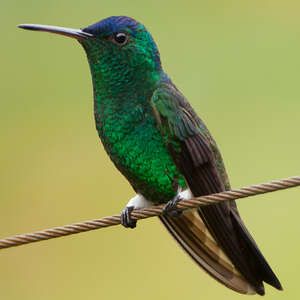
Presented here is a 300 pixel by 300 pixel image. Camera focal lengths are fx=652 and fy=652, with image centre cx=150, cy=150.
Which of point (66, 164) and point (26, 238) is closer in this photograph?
point (26, 238)

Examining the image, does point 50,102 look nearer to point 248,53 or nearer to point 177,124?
point 248,53

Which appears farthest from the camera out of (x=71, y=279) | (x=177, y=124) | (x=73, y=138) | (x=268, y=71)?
(x=268, y=71)

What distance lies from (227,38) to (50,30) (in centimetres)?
415

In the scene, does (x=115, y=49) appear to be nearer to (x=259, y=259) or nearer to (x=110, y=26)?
(x=110, y=26)

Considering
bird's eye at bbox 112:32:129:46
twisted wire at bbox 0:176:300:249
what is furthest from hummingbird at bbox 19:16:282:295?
twisted wire at bbox 0:176:300:249

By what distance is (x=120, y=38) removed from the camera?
11.4 ft

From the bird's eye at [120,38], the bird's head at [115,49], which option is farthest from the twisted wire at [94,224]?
the bird's eye at [120,38]

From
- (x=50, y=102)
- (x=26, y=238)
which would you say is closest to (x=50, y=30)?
(x=26, y=238)

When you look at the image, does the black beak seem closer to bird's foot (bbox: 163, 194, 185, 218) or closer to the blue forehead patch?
the blue forehead patch

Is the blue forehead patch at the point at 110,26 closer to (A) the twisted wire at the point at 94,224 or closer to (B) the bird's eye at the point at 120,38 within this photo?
(B) the bird's eye at the point at 120,38

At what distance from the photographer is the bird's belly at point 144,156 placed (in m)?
3.34

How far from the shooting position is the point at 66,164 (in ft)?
20.5

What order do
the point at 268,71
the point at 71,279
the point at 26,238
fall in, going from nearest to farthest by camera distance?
the point at 26,238, the point at 71,279, the point at 268,71

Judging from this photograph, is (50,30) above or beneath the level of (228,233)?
above
